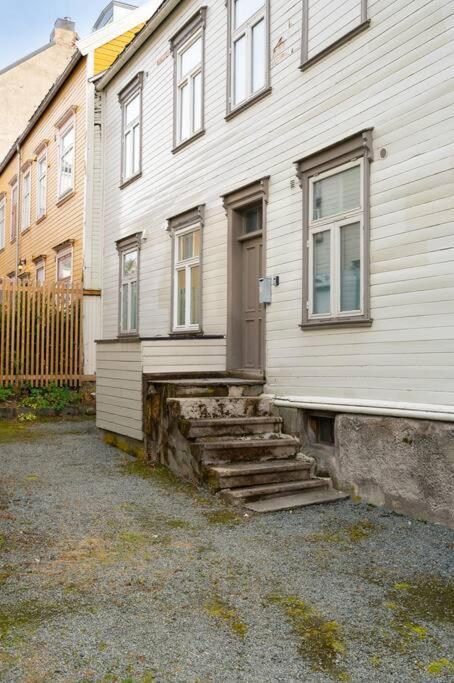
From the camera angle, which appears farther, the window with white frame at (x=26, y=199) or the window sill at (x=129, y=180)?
the window with white frame at (x=26, y=199)

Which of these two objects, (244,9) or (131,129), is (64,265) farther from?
(244,9)

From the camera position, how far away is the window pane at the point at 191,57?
414 inches

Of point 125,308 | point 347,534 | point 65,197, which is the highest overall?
point 65,197

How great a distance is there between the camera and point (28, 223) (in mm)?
20641

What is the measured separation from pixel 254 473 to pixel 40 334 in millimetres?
8835

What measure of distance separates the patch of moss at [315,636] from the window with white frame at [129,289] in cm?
904

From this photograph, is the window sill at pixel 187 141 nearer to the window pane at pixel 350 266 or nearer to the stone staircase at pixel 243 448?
the window pane at pixel 350 266

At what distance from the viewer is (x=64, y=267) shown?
16.6 m

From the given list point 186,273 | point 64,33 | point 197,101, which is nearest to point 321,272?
point 186,273

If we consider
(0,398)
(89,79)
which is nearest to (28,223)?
(89,79)

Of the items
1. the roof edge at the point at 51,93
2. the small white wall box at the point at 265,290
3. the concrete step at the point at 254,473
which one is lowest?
the concrete step at the point at 254,473

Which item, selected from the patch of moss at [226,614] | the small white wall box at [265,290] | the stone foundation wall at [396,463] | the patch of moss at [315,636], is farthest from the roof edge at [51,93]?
the patch of moss at [315,636]

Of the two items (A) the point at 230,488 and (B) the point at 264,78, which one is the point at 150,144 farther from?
(A) the point at 230,488

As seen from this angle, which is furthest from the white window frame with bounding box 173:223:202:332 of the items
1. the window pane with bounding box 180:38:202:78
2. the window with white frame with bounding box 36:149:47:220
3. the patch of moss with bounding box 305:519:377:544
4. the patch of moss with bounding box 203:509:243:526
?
the window with white frame with bounding box 36:149:47:220
